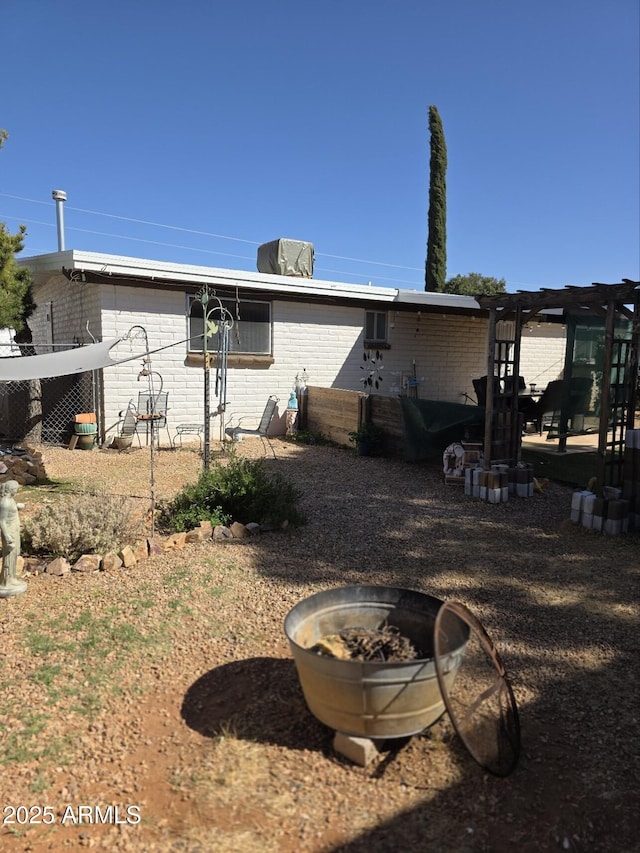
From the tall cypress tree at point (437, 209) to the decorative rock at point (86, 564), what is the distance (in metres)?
19.0

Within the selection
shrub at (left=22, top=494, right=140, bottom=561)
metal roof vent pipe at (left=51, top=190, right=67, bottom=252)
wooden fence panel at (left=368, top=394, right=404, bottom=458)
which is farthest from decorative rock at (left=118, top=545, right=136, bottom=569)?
metal roof vent pipe at (left=51, top=190, right=67, bottom=252)

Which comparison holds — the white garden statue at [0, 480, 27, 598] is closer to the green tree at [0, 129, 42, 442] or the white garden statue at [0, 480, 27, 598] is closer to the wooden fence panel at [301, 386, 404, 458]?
the green tree at [0, 129, 42, 442]

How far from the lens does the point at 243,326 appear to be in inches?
427

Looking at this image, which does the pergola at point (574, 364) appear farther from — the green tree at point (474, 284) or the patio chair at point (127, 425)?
the green tree at point (474, 284)

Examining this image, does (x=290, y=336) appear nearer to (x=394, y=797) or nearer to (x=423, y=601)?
(x=423, y=601)

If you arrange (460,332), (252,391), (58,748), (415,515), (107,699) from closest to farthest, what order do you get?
(58,748) → (107,699) → (415,515) → (252,391) → (460,332)

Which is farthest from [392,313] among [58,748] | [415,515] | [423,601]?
[58,748]

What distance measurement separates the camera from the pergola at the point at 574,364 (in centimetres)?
563

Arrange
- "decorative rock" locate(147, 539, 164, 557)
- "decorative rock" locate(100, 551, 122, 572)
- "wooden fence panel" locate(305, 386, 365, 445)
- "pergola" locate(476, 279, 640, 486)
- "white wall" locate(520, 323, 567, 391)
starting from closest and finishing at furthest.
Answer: "decorative rock" locate(100, 551, 122, 572) < "decorative rock" locate(147, 539, 164, 557) < "pergola" locate(476, 279, 640, 486) < "wooden fence panel" locate(305, 386, 365, 445) < "white wall" locate(520, 323, 567, 391)

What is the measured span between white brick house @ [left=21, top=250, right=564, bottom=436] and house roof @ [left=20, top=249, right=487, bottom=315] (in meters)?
0.02

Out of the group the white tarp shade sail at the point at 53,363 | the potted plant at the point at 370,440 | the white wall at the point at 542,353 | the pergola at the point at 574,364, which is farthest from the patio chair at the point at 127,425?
the white wall at the point at 542,353

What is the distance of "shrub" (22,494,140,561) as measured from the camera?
4.61 metres

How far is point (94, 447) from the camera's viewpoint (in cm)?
965

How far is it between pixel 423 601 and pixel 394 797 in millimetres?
892
